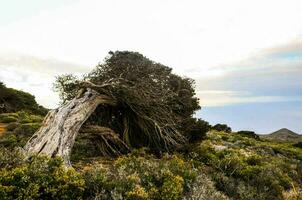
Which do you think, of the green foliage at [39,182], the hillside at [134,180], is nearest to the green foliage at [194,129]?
the hillside at [134,180]

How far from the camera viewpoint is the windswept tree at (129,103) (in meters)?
17.3

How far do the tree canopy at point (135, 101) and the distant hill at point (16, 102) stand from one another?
29.9 m

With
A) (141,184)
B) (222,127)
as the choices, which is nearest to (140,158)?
(141,184)

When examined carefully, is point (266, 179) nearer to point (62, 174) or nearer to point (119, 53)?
point (62, 174)

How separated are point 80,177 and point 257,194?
6.08m

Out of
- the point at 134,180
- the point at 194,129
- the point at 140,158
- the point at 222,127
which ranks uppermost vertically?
the point at 222,127

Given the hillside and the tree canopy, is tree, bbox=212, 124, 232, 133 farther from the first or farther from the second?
the hillside

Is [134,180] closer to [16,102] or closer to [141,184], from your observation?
[141,184]

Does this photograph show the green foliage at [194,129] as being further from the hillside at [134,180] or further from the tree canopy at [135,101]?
the hillside at [134,180]

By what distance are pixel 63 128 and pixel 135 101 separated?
4.74m

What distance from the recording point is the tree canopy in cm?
1795

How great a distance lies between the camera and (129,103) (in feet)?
59.5

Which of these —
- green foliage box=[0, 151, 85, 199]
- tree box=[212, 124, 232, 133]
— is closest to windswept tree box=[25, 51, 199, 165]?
green foliage box=[0, 151, 85, 199]

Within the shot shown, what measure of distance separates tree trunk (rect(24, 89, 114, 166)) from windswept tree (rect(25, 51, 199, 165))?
0.06 meters
